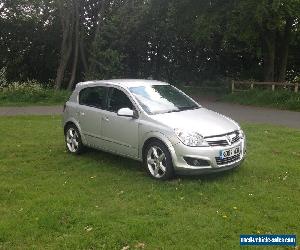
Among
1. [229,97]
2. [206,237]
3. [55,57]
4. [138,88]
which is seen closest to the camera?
[206,237]

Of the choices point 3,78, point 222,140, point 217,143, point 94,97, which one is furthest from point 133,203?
point 3,78

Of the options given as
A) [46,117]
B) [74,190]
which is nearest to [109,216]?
[74,190]

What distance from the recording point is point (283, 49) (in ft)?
86.2

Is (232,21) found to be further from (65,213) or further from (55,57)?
(65,213)

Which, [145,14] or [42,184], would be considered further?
[145,14]

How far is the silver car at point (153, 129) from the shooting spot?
738cm

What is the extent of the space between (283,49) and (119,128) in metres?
20.0

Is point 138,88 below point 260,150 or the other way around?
the other way around

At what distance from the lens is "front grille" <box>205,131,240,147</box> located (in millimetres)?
7386

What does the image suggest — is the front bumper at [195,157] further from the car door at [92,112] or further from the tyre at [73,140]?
the tyre at [73,140]

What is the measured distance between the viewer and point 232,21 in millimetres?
23094

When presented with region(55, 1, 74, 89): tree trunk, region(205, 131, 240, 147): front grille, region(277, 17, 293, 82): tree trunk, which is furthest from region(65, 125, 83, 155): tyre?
region(277, 17, 293, 82): tree trunk

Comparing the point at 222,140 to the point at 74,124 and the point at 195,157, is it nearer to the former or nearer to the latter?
the point at 195,157

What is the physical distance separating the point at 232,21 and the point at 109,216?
18748 mm
